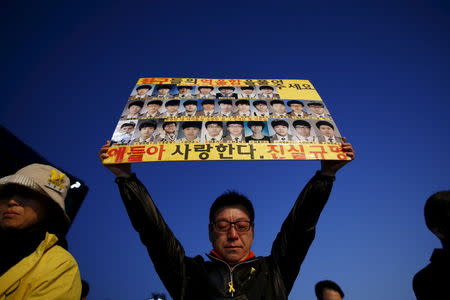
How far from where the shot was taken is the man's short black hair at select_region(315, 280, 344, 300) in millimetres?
5582

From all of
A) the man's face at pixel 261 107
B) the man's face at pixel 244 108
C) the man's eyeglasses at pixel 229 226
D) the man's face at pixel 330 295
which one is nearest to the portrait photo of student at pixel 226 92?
the man's face at pixel 244 108

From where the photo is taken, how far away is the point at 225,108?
286cm

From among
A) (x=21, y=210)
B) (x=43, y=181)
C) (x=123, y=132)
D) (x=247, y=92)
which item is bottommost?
(x=21, y=210)

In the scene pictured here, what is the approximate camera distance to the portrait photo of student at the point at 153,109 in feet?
9.03

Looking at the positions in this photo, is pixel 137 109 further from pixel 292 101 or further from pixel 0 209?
pixel 292 101

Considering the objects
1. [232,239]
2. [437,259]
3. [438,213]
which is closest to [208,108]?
[232,239]

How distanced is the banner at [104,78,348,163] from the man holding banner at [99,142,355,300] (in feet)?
0.94

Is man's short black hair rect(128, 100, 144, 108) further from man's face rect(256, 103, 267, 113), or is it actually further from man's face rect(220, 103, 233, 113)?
man's face rect(256, 103, 267, 113)

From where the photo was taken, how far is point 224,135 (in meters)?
2.50

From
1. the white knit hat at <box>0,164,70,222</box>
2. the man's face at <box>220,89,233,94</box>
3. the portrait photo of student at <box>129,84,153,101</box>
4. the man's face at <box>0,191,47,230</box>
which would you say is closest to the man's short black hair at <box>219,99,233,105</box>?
the man's face at <box>220,89,233,94</box>

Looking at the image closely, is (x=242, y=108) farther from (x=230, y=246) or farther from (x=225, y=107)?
(x=230, y=246)

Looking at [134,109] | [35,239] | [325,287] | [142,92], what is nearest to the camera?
[35,239]

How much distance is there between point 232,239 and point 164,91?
7.13ft

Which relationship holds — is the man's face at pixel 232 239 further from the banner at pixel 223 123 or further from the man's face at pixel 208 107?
the man's face at pixel 208 107
